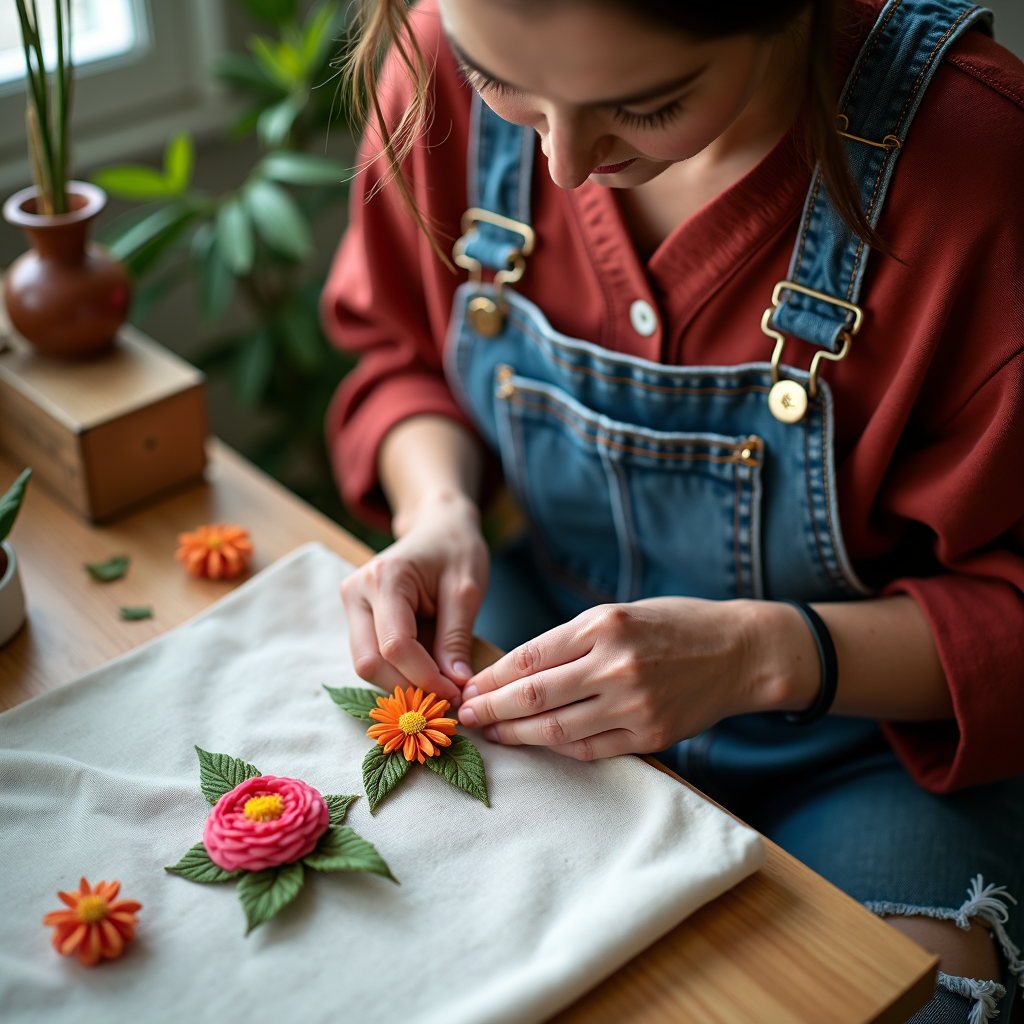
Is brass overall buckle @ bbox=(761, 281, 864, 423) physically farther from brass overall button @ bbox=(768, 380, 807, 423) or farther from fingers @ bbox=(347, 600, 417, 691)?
fingers @ bbox=(347, 600, 417, 691)

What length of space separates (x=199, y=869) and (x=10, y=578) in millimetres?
298

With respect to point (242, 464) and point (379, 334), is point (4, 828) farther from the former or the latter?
point (379, 334)

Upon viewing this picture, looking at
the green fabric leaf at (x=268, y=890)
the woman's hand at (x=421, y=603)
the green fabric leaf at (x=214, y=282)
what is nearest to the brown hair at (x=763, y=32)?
the woman's hand at (x=421, y=603)

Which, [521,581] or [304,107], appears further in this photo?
[304,107]

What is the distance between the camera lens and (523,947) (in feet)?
1.67

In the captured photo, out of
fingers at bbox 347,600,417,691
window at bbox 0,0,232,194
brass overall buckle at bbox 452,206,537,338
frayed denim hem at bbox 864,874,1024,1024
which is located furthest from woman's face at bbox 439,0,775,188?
window at bbox 0,0,232,194

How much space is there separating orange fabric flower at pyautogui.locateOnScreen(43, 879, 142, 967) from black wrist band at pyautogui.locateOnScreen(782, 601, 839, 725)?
465mm

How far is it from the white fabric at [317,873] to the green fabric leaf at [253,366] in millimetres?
750

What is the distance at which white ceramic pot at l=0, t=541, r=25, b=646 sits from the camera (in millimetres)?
711

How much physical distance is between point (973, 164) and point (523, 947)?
1.82 ft

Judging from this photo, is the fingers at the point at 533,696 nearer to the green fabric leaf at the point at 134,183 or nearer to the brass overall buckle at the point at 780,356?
the brass overall buckle at the point at 780,356

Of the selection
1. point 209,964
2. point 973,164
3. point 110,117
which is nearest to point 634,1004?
point 209,964

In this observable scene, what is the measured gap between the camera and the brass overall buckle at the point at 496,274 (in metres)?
0.84

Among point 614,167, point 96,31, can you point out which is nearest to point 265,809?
point 614,167
